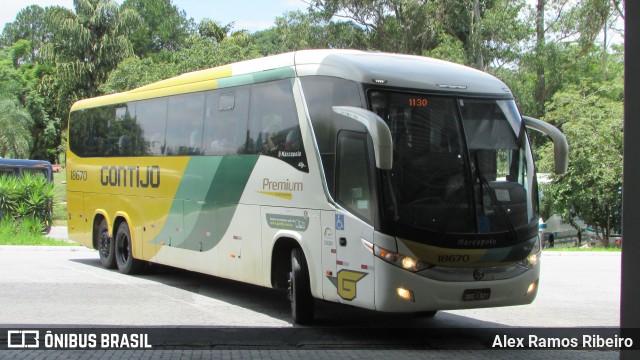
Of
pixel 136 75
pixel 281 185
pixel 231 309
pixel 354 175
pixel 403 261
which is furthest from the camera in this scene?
pixel 136 75

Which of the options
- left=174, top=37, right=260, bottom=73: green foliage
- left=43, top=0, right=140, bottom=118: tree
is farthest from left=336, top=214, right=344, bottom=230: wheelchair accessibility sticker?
left=43, top=0, right=140, bottom=118: tree

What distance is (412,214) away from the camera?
8.48 m

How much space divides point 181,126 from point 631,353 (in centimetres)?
909

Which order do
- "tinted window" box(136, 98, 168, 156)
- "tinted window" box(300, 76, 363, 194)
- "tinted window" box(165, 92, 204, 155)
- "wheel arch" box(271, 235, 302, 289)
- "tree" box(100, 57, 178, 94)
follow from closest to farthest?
"tinted window" box(300, 76, 363, 194) < "wheel arch" box(271, 235, 302, 289) < "tinted window" box(165, 92, 204, 155) < "tinted window" box(136, 98, 168, 156) < "tree" box(100, 57, 178, 94)

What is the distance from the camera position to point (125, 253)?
51.3 ft

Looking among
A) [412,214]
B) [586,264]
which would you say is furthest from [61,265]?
[586,264]

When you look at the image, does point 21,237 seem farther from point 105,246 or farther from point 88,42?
point 88,42

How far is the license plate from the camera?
8.56m

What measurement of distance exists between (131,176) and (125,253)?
67.5 inches

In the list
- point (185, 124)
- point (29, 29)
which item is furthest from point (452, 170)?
point (29, 29)

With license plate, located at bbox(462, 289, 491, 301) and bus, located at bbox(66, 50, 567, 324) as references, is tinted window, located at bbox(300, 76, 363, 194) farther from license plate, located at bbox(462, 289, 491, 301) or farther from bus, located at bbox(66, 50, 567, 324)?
license plate, located at bbox(462, 289, 491, 301)

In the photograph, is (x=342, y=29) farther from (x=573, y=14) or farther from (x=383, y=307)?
(x=383, y=307)

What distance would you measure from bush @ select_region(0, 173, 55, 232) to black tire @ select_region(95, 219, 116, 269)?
27.8 feet

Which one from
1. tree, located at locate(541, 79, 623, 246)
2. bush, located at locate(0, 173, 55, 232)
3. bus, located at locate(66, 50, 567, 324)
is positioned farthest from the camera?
tree, located at locate(541, 79, 623, 246)
